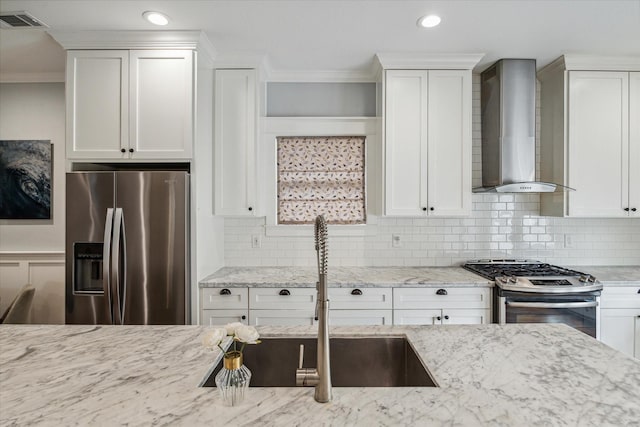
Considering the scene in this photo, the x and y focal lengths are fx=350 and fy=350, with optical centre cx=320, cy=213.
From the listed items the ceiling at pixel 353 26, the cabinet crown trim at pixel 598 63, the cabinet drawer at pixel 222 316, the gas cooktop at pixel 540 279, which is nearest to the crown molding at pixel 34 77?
the ceiling at pixel 353 26

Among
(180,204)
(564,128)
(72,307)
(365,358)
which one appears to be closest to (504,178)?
(564,128)

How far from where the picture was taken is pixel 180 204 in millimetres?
2398

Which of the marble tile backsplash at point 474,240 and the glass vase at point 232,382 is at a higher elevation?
the marble tile backsplash at point 474,240

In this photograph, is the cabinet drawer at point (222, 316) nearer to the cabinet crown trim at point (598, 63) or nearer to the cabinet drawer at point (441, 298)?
the cabinet drawer at point (441, 298)

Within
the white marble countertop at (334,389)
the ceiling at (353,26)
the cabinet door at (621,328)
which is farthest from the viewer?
the cabinet door at (621,328)

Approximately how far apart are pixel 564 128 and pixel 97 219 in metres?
3.62

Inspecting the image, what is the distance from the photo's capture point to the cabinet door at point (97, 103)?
246 cm

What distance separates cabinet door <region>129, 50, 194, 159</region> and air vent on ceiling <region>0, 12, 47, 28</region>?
0.57 meters

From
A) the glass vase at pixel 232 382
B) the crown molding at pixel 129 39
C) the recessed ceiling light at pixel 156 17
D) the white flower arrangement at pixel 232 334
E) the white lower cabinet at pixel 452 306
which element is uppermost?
the recessed ceiling light at pixel 156 17

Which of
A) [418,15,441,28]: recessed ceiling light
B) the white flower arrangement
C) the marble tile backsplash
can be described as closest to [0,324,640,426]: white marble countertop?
the white flower arrangement

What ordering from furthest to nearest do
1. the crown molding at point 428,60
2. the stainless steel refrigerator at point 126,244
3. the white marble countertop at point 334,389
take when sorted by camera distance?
the crown molding at point 428,60, the stainless steel refrigerator at point 126,244, the white marble countertop at point 334,389

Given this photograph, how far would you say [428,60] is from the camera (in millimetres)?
2793

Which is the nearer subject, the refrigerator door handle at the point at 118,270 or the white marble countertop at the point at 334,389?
the white marble countertop at the point at 334,389

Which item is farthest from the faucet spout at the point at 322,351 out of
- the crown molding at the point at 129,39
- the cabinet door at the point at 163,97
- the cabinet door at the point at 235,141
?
→ the crown molding at the point at 129,39
